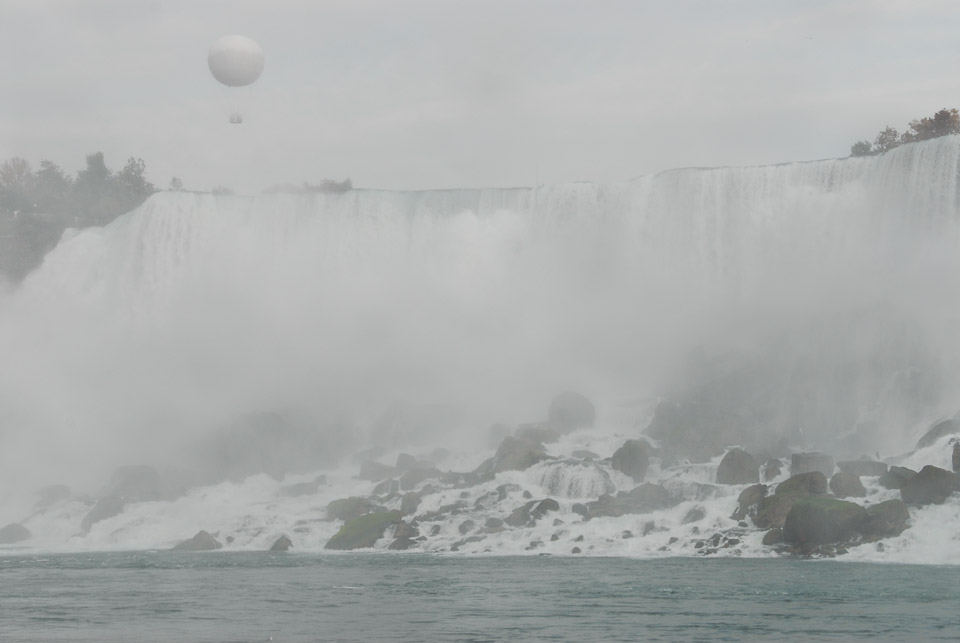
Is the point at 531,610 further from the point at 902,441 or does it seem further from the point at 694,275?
the point at 694,275

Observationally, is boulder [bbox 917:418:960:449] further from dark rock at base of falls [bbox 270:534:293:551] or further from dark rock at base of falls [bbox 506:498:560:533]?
dark rock at base of falls [bbox 270:534:293:551]

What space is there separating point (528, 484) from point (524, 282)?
16.0 meters

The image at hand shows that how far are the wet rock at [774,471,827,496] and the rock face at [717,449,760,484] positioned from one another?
3280mm

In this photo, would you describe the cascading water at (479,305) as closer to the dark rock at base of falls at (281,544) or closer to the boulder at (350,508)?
the boulder at (350,508)

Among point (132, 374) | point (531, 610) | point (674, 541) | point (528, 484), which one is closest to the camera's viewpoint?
point (531, 610)

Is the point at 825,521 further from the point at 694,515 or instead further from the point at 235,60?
the point at 235,60

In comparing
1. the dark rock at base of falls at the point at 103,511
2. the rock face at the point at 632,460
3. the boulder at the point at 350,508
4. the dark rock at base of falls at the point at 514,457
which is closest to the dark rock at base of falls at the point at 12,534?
the dark rock at base of falls at the point at 103,511

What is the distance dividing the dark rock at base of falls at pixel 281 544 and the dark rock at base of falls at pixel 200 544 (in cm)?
188

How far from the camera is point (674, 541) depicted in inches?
1312

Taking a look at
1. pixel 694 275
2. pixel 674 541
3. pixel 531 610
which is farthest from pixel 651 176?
pixel 531 610

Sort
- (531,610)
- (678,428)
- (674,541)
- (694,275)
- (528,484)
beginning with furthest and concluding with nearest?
(694,275) < (678,428) < (528,484) < (674,541) < (531,610)

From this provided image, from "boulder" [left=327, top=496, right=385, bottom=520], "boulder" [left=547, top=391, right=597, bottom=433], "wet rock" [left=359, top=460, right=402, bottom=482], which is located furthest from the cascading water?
"boulder" [left=327, top=496, right=385, bottom=520]

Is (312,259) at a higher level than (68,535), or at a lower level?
higher

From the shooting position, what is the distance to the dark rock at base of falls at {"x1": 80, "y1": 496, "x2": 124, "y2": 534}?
142ft
